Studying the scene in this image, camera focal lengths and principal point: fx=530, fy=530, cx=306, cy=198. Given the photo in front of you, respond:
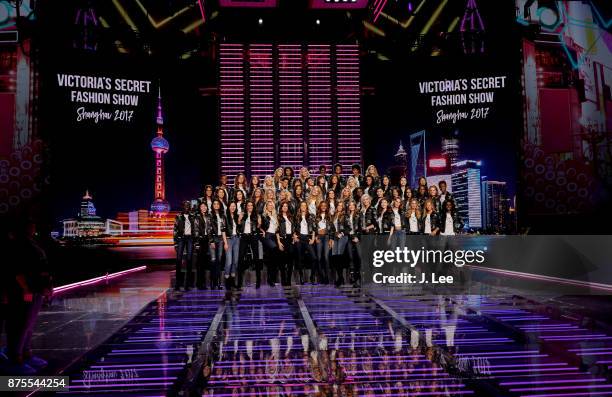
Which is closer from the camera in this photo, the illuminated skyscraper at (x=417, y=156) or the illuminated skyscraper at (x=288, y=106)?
the illuminated skyscraper at (x=417, y=156)

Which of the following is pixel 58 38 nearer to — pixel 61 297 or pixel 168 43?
pixel 168 43

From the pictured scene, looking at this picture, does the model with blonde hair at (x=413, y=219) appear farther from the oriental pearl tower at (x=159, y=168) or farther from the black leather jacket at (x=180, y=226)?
the oriental pearl tower at (x=159, y=168)

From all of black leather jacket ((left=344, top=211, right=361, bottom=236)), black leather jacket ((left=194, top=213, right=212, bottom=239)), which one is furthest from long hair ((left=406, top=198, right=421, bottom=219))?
black leather jacket ((left=194, top=213, right=212, bottom=239))

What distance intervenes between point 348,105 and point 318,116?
77cm

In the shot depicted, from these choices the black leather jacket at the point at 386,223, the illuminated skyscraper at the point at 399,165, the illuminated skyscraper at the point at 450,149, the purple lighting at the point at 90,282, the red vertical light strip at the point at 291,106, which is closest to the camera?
the black leather jacket at the point at 386,223

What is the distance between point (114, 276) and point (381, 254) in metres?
5.61

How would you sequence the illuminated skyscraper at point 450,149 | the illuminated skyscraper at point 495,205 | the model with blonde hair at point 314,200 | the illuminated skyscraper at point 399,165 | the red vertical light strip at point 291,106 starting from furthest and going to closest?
the red vertical light strip at point 291,106
the illuminated skyscraper at point 399,165
the illuminated skyscraper at point 450,149
the illuminated skyscraper at point 495,205
the model with blonde hair at point 314,200

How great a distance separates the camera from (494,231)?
10539 millimetres

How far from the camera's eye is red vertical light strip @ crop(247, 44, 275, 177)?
12.6 metres

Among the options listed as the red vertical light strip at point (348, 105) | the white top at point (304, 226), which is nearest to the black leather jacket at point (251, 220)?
the white top at point (304, 226)

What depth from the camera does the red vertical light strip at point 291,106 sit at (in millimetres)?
12680

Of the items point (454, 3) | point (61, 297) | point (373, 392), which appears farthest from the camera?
point (454, 3)

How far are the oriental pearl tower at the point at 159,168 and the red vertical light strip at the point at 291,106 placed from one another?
280cm

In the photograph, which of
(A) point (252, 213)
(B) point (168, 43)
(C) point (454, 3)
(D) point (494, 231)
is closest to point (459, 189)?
(D) point (494, 231)
